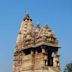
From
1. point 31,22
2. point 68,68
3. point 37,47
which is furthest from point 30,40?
point 68,68

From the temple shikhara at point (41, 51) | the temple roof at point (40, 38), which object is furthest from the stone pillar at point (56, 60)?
the temple roof at point (40, 38)

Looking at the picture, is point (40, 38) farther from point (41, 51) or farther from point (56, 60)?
point (56, 60)

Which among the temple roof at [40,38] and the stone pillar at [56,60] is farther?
the stone pillar at [56,60]

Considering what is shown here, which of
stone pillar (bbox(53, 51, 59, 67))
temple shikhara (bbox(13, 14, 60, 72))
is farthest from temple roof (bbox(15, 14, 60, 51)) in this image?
stone pillar (bbox(53, 51, 59, 67))

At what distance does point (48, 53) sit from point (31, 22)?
7.06 meters

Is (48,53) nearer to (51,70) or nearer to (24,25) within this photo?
(51,70)

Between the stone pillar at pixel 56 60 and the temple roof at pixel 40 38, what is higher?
the temple roof at pixel 40 38

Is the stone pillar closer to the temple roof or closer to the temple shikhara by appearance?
the temple shikhara

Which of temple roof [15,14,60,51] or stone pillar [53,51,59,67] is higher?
temple roof [15,14,60,51]

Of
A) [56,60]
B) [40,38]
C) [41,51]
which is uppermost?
[40,38]

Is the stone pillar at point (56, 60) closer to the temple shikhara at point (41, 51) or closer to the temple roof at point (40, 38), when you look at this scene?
the temple shikhara at point (41, 51)

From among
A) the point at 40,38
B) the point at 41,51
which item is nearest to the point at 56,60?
the point at 41,51

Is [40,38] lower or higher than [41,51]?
higher

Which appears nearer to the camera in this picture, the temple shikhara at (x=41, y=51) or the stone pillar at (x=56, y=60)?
the temple shikhara at (x=41, y=51)
